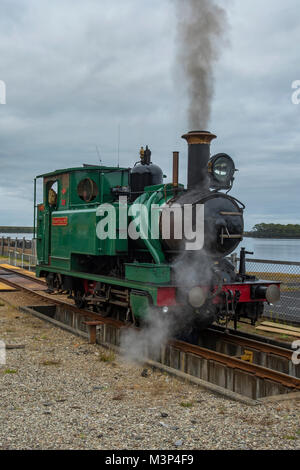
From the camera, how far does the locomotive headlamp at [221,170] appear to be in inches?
290

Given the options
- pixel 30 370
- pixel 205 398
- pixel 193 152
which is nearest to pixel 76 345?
pixel 30 370

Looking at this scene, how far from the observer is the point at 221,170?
24.6ft

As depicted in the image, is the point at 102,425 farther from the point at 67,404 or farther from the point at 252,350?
the point at 252,350

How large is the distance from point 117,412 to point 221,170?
4039 mm

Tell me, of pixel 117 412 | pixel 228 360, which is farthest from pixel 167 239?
pixel 117 412

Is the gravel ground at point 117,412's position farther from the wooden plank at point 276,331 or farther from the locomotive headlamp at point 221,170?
the wooden plank at point 276,331

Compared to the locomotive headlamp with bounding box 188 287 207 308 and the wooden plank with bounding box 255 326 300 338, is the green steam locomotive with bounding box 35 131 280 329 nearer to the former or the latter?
the locomotive headlamp with bounding box 188 287 207 308

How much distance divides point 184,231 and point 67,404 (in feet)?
10.4

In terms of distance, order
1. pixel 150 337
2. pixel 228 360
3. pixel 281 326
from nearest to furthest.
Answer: pixel 228 360 < pixel 150 337 < pixel 281 326

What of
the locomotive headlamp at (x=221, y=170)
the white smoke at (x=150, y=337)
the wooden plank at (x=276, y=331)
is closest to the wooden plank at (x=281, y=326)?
the wooden plank at (x=276, y=331)

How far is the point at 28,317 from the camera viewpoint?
10.3m

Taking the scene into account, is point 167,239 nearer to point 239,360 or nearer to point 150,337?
point 150,337

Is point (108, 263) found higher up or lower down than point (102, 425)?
higher up
